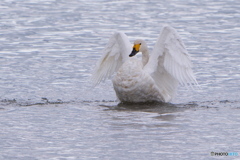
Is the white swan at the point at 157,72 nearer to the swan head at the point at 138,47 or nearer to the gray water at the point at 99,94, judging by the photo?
the swan head at the point at 138,47

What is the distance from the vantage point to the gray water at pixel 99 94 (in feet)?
25.3

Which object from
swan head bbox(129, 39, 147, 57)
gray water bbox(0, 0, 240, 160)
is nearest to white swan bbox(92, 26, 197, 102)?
swan head bbox(129, 39, 147, 57)

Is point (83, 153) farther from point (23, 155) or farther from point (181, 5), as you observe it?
point (181, 5)

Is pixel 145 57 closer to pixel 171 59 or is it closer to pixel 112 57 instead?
pixel 171 59

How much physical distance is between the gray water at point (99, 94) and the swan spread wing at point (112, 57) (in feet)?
1.09

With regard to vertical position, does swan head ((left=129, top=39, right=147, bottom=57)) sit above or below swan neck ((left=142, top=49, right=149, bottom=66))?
above

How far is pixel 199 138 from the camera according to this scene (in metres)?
8.06

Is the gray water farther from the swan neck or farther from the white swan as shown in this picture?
the swan neck

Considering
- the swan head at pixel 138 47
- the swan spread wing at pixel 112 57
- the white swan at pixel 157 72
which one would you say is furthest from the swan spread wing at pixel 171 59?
the swan spread wing at pixel 112 57

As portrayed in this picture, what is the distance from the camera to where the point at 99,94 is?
11305 mm

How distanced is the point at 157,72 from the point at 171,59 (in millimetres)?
449

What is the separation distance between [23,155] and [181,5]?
593 inches

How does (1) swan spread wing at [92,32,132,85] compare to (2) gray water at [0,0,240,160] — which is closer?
(2) gray water at [0,0,240,160]

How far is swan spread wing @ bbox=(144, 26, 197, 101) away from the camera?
1021 centimetres
